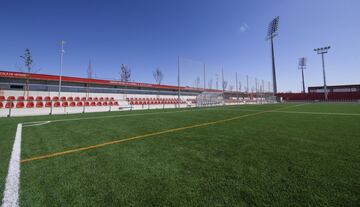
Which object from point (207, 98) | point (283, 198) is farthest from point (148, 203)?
point (207, 98)

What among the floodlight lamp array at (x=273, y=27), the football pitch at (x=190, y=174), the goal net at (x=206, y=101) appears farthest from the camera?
the floodlight lamp array at (x=273, y=27)

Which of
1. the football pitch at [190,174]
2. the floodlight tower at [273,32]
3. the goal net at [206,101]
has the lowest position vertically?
the football pitch at [190,174]

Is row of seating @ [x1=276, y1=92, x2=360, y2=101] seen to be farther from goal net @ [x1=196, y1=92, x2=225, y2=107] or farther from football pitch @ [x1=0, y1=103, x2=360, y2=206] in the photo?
football pitch @ [x1=0, y1=103, x2=360, y2=206]

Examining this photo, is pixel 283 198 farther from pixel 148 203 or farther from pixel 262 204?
pixel 148 203

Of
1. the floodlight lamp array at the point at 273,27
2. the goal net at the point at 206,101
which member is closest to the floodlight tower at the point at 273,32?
the floodlight lamp array at the point at 273,27

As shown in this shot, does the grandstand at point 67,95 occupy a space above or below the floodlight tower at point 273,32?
below

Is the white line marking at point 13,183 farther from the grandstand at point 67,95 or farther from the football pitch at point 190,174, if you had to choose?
the grandstand at point 67,95

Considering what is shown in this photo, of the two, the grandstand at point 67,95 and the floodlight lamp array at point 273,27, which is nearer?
the grandstand at point 67,95

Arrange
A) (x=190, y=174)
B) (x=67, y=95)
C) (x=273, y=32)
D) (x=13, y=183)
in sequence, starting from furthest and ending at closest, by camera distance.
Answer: (x=273, y=32)
(x=67, y=95)
(x=190, y=174)
(x=13, y=183)

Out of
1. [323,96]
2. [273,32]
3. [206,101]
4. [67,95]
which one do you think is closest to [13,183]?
[67,95]

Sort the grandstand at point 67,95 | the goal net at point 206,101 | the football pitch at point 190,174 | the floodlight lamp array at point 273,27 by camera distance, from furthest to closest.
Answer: the floodlight lamp array at point 273,27 < the goal net at point 206,101 < the grandstand at point 67,95 < the football pitch at point 190,174

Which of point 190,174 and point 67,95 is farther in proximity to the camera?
point 67,95

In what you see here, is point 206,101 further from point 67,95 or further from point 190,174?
point 190,174

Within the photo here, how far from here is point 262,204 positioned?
133 centimetres
